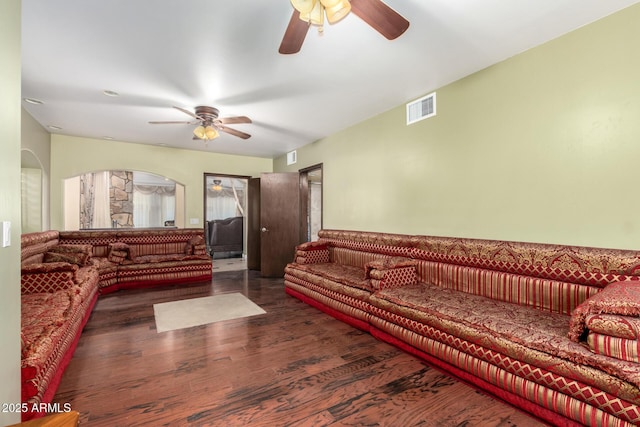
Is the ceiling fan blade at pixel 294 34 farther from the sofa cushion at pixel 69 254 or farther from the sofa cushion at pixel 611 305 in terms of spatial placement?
the sofa cushion at pixel 69 254

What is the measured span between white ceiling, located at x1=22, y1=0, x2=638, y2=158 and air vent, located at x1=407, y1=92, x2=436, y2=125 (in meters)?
0.11

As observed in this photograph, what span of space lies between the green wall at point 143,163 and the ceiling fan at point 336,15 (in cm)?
487

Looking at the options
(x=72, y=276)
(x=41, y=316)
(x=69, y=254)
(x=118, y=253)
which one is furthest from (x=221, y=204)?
(x=41, y=316)

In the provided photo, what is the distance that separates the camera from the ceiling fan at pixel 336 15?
1.53m

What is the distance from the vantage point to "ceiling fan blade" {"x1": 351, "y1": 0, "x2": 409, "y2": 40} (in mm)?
1640

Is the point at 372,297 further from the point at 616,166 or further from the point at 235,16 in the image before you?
the point at 235,16

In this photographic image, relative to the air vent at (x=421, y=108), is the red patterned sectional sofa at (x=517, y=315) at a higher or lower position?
lower

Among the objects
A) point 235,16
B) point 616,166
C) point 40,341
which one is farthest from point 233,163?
point 616,166

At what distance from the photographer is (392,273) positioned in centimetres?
299

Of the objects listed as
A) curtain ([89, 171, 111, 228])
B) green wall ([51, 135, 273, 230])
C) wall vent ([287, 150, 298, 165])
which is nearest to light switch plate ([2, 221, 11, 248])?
green wall ([51, 135, 273, 230])

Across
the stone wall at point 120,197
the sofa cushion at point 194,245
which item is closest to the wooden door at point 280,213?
the sofa cushion at point 194,245

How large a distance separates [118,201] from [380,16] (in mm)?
8892

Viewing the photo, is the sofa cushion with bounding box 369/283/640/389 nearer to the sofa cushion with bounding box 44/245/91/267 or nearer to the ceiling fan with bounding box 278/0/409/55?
the ceiling fan with bounding box 278/0/409/55

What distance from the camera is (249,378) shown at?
2.12 m
